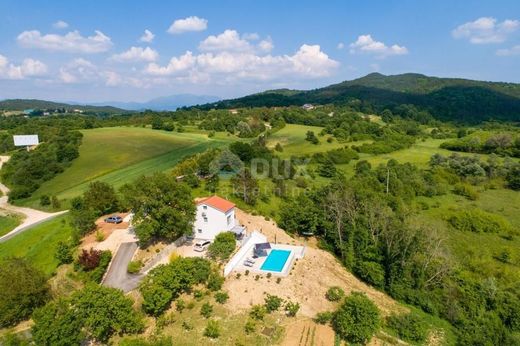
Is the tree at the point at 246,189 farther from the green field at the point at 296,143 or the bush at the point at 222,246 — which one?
the green field at the point at 296,143

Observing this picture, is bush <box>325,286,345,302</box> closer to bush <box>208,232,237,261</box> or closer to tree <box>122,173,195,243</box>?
bush <box>208,232,237,261</box>

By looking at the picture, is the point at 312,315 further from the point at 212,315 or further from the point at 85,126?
the point at 85,126

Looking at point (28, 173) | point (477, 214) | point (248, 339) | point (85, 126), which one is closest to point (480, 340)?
point (248, 339)

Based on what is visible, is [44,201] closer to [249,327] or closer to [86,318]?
[86,318]

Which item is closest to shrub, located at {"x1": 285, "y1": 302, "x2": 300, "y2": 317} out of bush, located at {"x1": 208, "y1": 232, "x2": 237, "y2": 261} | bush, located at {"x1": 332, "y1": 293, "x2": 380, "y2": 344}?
bush, located at {"x1": 332, "y1": 293, "x2": 380, "y2": 344}

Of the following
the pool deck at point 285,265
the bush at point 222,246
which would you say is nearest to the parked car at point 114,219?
the bush at point 222,246
